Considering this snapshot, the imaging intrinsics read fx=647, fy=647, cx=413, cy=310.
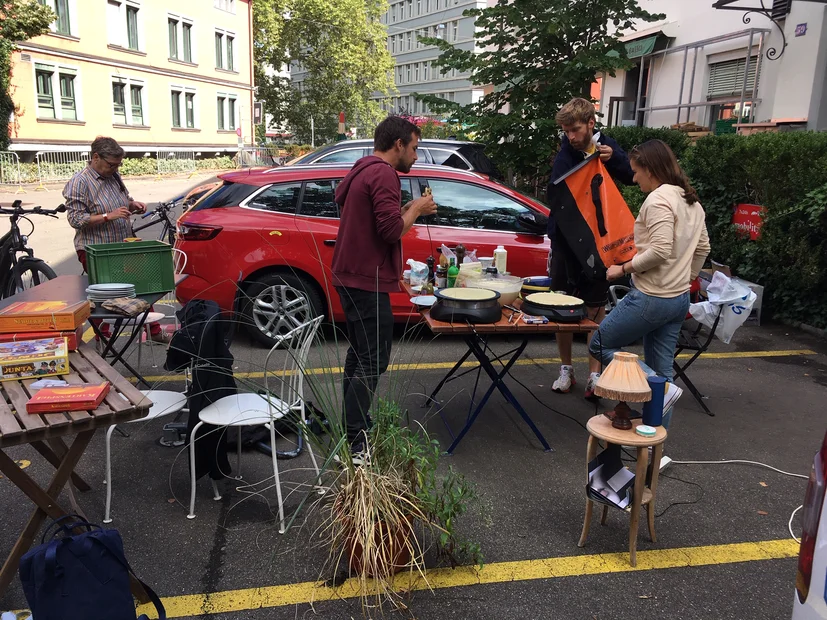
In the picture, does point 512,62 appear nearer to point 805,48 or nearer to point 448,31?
point 805,48

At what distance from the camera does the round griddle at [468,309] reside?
3.70m

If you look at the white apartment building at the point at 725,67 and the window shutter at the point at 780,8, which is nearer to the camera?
the white apartment building at the point at 725,67

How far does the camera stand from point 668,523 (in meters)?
3.35

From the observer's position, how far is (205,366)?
325 centimetres

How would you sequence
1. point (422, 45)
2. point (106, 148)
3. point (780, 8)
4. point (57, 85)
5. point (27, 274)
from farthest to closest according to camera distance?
point (422, 45) < point (57, 85) < point (780, 8) < point (27, 274) < point (106, 148)

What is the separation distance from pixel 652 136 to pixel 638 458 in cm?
758

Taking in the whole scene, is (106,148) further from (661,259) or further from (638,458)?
(638,458)

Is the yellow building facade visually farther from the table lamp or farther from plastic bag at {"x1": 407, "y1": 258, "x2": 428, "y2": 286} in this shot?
the table lamp

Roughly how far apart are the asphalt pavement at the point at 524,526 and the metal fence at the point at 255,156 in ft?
104

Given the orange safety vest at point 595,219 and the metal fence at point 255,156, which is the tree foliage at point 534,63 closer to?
the orange safety vest at point 595,219

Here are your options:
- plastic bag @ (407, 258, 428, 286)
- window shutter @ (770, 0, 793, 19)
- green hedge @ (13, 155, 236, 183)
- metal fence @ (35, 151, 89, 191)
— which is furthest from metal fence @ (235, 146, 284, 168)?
plastic bag @ (407, 258, 428, 286)

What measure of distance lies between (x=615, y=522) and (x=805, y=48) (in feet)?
29.5

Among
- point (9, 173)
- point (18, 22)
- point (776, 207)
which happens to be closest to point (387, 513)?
point (776, 207)

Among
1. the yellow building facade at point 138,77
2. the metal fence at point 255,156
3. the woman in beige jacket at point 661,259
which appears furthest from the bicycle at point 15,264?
the metal fence at point 255,156
